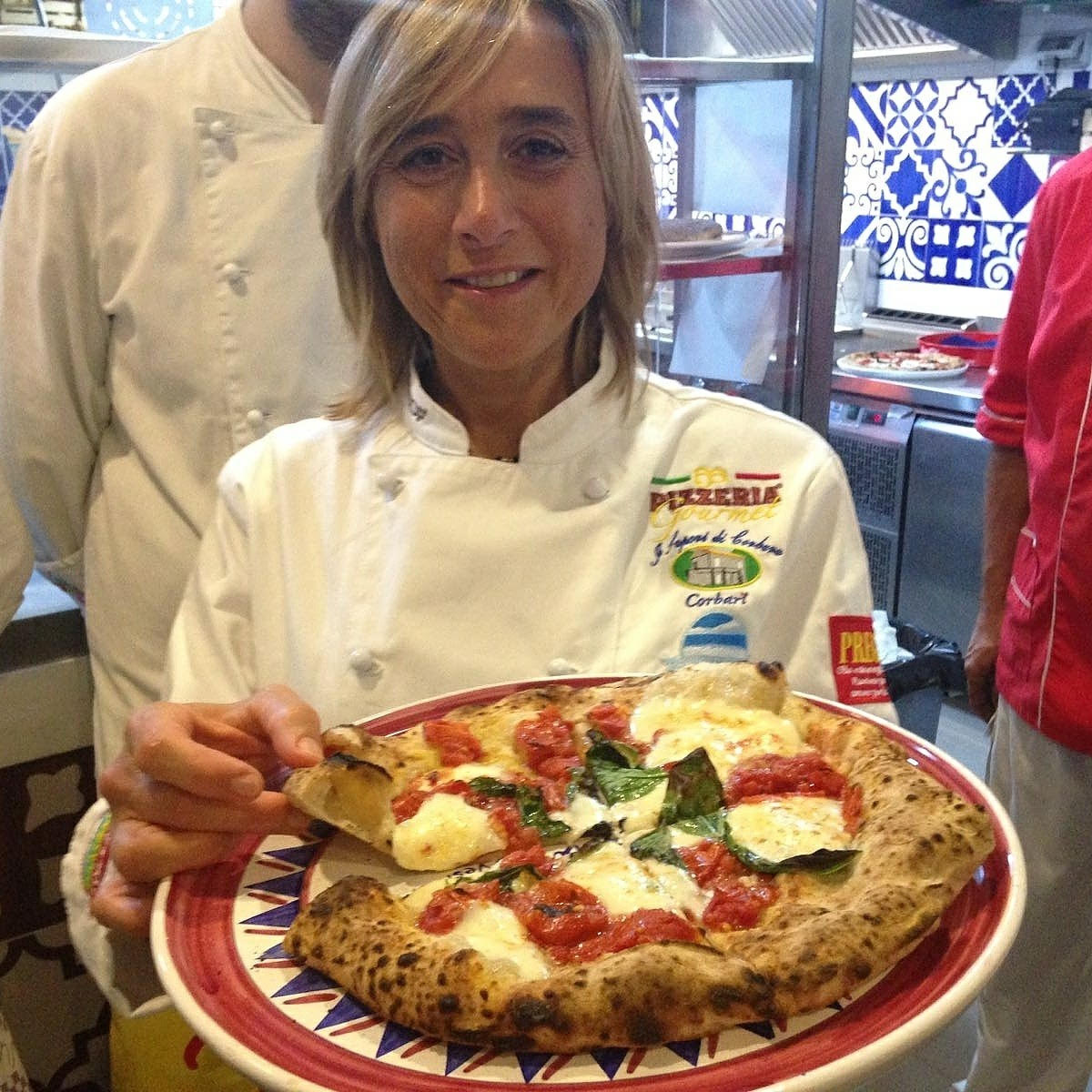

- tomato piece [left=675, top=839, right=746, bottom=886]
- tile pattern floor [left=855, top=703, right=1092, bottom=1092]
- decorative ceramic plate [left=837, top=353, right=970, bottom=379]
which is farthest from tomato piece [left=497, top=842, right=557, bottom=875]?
decorative ceramic plate [left=837, top=353, right=970, bottom=379]

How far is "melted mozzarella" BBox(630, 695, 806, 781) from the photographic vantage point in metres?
1.03

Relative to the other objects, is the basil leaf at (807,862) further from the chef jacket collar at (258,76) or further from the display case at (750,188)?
the display case at (750,188)

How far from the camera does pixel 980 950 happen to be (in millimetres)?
746

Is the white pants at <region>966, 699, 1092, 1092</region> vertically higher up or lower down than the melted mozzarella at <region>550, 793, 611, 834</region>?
lower down

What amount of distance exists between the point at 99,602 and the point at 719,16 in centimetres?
201

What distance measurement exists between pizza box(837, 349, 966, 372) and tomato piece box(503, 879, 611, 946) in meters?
3.56

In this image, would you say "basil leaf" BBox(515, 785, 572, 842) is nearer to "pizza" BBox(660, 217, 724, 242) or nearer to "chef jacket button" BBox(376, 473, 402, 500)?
"chef jacket button" BBox(376, 473, 402, 500)

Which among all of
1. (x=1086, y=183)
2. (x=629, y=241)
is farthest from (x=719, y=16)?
(x=629, y=241)

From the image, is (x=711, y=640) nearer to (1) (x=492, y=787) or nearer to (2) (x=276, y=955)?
(1) (x=492, y=787)

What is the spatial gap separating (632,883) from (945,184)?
4511mm

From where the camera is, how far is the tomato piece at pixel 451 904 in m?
0.84

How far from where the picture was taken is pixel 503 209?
3.93 ft

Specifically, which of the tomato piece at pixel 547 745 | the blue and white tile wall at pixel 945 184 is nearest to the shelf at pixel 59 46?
the tomato piece at pixel 547 745

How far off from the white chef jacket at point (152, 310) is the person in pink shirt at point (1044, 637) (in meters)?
1.19
